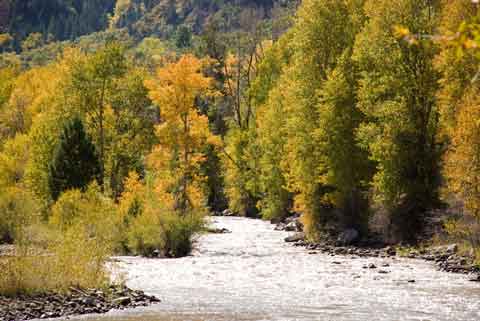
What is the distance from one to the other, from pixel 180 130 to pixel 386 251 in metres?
17.0

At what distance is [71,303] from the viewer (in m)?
19.7

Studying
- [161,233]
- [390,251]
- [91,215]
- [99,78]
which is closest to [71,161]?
[99,78]

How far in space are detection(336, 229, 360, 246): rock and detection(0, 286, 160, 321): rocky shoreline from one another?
18.9 metres

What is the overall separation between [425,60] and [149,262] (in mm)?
16711

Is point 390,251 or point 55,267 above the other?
point 55,267

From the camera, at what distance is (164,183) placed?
43.8m

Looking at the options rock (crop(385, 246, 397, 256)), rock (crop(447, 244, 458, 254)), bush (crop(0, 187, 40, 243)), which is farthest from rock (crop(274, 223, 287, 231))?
rock (crop(447, 244, 458, 254))

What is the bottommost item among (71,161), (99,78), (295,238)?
(295,238)

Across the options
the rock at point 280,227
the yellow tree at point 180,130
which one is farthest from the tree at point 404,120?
the rock at point 280,227

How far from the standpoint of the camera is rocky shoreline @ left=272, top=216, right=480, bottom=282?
2807 cm

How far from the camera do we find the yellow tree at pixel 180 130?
44969 mm

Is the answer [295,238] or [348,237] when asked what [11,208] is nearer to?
[295,238]

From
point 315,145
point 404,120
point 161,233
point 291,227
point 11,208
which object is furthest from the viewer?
point 291,227

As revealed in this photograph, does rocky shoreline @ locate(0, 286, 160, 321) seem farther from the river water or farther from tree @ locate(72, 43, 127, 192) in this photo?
tree @ locate(72, 43, 127, 192)
